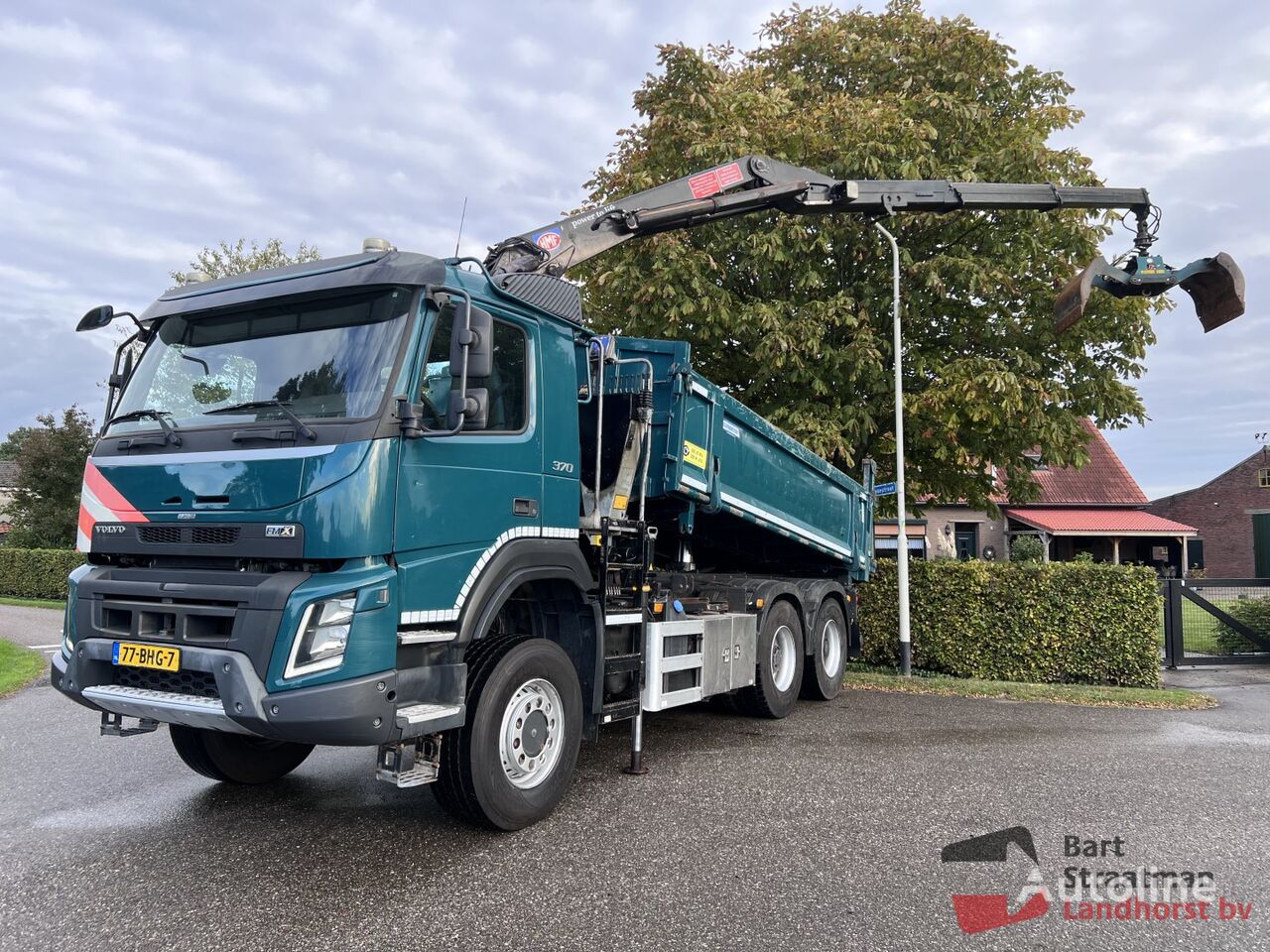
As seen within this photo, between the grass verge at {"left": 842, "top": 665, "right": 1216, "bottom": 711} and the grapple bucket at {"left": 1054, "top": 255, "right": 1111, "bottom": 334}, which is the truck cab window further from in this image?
the grass verge at {"left": 842, "top": 665, "right": 1216, "bottom": 711}

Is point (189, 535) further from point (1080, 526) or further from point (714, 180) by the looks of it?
point (1080, 526)

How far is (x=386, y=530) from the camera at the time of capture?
13.1 feet

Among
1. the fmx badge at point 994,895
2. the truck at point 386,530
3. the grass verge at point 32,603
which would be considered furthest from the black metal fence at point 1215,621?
the grass verge at point 32,603

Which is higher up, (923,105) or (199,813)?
(923,105)

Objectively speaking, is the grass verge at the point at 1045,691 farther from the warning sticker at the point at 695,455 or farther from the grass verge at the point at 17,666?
the grass verge at the point at 17,666

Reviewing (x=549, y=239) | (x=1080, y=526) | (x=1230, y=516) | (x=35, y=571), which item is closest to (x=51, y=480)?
(x=35, y=571)

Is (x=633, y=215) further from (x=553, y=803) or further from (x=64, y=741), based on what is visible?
(x=64, y=741)

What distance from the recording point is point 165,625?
4.12m

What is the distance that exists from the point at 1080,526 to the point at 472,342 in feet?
92.9

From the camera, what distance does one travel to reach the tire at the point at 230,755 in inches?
206

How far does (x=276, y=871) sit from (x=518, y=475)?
7.40 ft

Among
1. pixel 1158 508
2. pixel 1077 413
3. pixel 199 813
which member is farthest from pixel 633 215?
pixel 1158 508

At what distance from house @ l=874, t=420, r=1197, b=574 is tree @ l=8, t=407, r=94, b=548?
79.0 ft

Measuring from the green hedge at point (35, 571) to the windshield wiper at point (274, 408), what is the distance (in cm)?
2279
